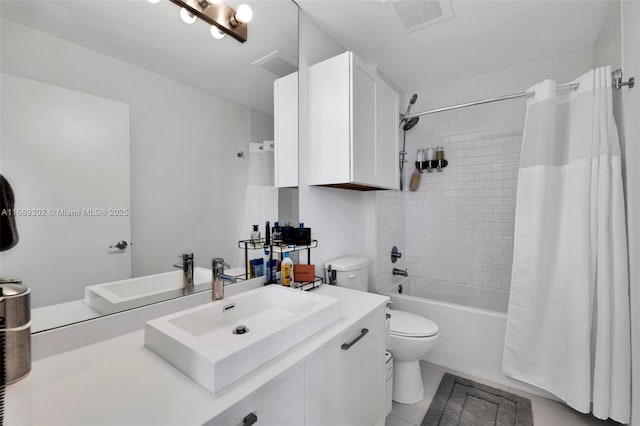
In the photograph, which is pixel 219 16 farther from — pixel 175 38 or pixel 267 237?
pixel 267 237

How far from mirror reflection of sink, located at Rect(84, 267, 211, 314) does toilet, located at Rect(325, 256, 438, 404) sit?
947 millimetres

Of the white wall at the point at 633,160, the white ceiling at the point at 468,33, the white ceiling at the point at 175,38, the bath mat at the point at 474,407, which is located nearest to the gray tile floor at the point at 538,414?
the bath mat at the point at 474,407

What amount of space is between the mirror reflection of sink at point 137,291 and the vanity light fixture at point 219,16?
115 centimetres

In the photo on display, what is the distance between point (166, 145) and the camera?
119 cm

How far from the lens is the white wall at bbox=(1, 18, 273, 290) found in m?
0.90

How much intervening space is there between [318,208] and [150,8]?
4.37 ft

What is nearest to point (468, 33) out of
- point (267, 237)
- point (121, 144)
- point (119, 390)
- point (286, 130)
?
point (286, 130)

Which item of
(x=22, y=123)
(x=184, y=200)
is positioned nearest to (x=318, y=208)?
(x=184, y=200)

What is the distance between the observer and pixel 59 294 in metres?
0.93

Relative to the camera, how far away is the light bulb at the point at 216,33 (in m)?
1.37

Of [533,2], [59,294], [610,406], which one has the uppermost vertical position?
[533,2]

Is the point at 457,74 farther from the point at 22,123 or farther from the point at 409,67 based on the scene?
the point at 22,123

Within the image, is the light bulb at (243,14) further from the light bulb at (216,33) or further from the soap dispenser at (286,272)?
the soap dispenser at (286,272)

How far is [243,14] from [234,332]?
153 cm
